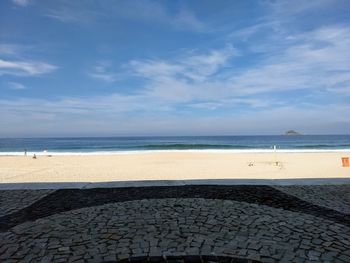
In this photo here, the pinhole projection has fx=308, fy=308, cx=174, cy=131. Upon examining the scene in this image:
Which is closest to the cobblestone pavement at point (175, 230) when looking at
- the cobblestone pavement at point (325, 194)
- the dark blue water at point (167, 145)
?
the cobblestone pavement at point (325, 194)

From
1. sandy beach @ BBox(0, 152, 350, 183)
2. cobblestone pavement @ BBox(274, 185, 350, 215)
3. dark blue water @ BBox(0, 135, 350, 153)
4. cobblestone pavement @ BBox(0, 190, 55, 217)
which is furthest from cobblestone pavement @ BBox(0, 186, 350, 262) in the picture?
dark blue water @ BBox(0, 135, 350, 153)

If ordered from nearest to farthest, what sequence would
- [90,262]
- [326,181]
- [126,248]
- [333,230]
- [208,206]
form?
[90,262] < [126,248] < [333,230] < [208,206] < [326,181]

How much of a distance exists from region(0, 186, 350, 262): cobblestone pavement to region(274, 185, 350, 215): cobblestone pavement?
0.34 m

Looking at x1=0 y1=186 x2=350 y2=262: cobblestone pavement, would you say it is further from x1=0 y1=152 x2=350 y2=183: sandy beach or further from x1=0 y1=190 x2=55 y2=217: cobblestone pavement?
x1=0 y1=152 x2=350 y2=183: sandy beach

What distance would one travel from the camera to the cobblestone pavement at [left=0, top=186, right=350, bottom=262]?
147 inches

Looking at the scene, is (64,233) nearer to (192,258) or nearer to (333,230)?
(192,258)

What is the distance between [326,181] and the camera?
9.05 m

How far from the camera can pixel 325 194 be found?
7.20m

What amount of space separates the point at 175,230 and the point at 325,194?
4.38 metres

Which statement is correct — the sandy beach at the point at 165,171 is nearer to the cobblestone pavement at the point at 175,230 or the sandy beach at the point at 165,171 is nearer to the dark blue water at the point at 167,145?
the cobblestone pavement at the point at 175,230

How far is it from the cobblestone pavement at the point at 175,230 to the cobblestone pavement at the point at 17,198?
0.23 metres

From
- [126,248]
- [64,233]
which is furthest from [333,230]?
[64,233]

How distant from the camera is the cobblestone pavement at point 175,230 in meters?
3.74

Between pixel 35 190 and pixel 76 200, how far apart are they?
72.3 inches
